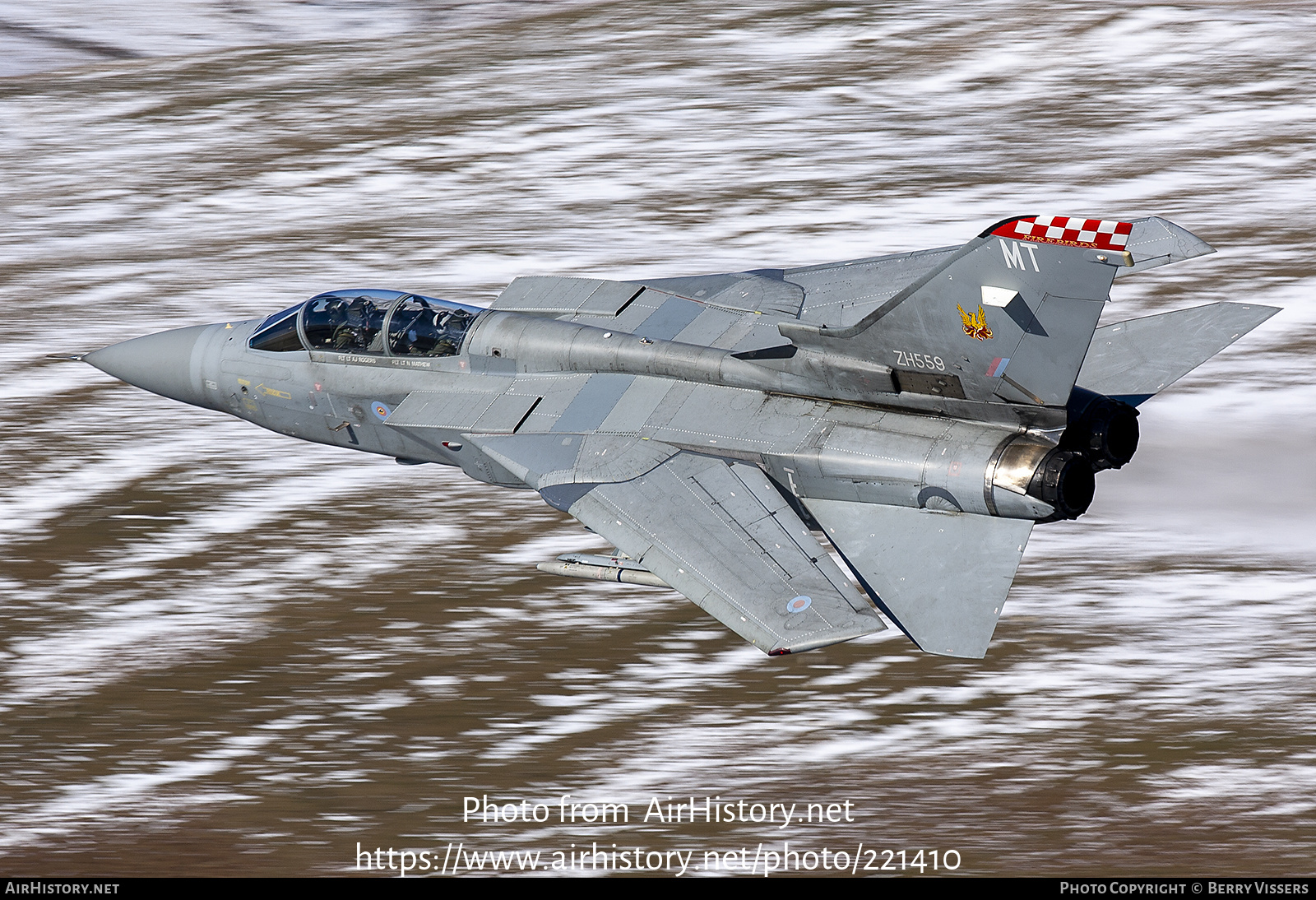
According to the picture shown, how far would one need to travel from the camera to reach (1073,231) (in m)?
11.5

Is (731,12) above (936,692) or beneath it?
above

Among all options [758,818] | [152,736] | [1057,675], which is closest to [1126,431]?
[1057,675]

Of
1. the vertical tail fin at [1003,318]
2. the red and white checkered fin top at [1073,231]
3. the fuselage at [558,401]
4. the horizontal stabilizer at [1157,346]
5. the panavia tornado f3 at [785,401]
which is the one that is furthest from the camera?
the horizontal stabilizer at [1157,346]

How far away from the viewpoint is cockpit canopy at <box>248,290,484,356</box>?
1565cm

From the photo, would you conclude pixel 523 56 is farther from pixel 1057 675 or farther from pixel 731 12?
pixel 1057 675

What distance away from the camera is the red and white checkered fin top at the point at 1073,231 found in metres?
11.3

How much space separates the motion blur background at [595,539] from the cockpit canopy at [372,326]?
8.33ft

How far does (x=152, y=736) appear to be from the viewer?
1348cm

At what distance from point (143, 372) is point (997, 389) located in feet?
35.6

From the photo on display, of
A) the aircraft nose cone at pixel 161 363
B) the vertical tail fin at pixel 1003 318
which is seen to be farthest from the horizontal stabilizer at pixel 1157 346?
the aircraft nose cone at pixel 161 363

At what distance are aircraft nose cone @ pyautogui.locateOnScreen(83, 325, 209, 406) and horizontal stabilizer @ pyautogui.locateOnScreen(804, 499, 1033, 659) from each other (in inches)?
329

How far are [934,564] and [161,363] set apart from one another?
10205 mm

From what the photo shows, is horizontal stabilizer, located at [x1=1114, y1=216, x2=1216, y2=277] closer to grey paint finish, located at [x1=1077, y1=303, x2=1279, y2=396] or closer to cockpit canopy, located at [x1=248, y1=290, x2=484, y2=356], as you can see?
grey paint finish, located at [x1=1077, y1=303, x2=1279, y2=396]

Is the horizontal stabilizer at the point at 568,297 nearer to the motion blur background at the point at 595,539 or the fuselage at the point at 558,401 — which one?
the fuselage at the point at 558,401
